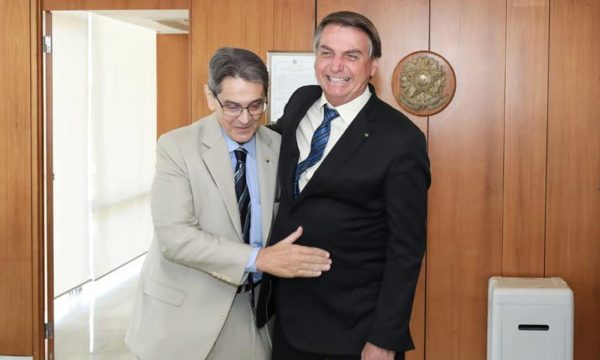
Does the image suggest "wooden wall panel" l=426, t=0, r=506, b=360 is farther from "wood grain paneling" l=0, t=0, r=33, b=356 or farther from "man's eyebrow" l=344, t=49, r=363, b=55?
"wood grain paneling" l=0, t=0, r=33, b=356

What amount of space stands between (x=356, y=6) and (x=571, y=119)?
1.34 metres

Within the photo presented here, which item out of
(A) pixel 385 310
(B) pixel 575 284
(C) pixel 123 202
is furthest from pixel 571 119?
(C) pixel 123 202

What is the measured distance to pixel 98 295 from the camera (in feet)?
21.3

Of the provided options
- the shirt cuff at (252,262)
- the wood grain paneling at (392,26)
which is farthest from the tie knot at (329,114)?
the wood grain paneling at (392,26)

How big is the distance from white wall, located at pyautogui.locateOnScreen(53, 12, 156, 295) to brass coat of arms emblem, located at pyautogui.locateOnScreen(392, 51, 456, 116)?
9.86ft

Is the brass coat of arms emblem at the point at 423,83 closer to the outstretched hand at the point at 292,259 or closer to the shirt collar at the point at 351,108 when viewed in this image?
the shirt collar at the point at 351,108

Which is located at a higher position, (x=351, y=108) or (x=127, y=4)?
(x=127, y=4)

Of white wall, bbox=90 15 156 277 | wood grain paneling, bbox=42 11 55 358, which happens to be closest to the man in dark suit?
wood grain paneling, bbox=42 11 55 358

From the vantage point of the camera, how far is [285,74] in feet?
13.8

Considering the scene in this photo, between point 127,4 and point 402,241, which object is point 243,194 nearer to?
point 402,241

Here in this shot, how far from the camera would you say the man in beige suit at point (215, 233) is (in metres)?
2.04

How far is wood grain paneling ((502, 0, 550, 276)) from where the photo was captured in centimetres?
405

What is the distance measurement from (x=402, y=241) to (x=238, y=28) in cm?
253

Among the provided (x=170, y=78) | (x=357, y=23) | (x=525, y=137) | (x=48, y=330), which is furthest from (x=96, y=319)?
(x=357, y=23)
